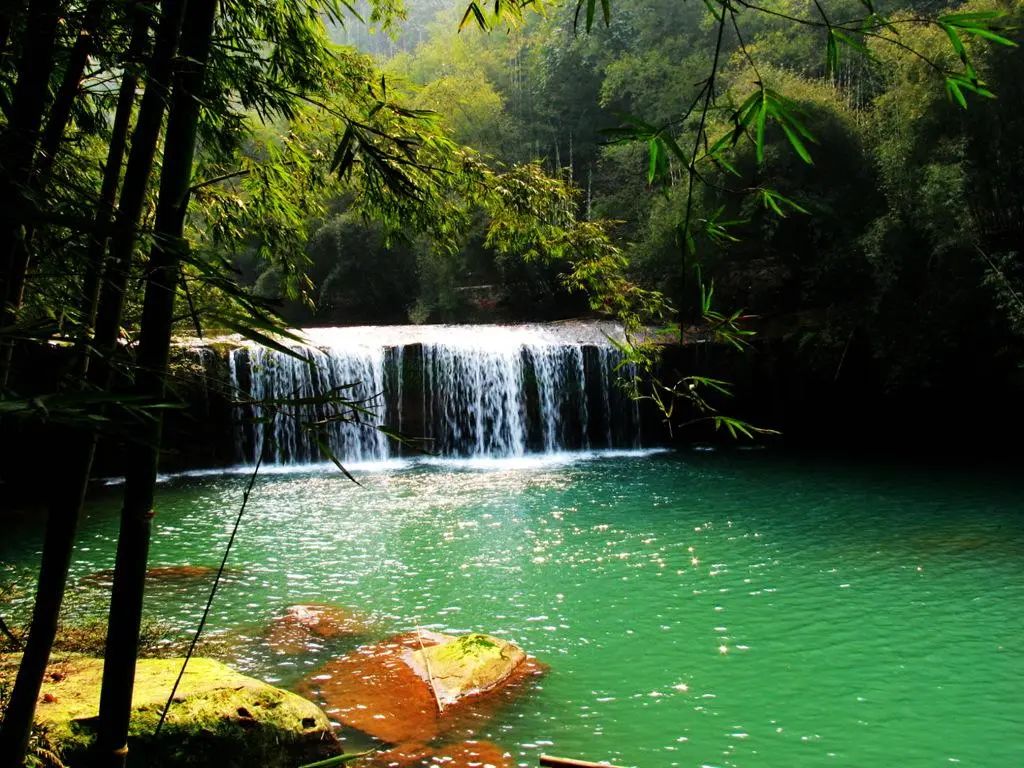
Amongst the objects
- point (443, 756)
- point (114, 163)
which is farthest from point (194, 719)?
point (114, 163)

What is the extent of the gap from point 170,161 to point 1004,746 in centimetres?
481

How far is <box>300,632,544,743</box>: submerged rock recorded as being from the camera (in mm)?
4102

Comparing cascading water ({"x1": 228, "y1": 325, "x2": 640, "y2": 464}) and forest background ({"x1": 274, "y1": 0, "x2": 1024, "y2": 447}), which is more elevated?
forest background ({"x1": 274, "y1": 0, "x2": 1024, "y2": 447})

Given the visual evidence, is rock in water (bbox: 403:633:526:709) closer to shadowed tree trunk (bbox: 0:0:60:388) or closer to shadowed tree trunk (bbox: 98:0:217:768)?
shadowed tree trunk (bbox: 98:0:217:768)

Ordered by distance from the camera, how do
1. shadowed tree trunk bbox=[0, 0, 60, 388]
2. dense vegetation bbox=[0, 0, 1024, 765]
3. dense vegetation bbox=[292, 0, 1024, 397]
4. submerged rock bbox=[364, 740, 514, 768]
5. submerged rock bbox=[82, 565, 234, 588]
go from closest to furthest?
shadowed tree trunk bbox=[0, 0, 60, 388]
dense vegetation bbox=[0, 0, 1024, 765]
submerged rock bbox=[364, 740, 514, 768]
submerged rock bbox=[82, 565, 234, 588]
dense vegetation bbox=[292, 0, 1024, 397]

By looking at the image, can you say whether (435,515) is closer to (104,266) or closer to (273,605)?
(273,605)

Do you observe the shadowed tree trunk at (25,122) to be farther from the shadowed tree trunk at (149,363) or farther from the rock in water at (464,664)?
the rock in water at (464,664)

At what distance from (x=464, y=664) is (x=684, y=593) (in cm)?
263

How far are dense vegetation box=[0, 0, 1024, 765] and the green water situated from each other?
2.24m

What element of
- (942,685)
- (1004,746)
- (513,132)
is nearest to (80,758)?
(1004,746)

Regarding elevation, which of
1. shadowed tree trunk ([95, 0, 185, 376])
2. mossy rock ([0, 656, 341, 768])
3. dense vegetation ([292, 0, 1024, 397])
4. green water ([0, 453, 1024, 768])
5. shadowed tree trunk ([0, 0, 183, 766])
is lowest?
green water ([0, 453, 1024, 768])

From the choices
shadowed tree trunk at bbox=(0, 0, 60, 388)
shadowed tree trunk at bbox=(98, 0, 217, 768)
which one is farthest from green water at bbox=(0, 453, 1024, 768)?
shadowed tree trunk at bbox=(0, 0, 60, 388)

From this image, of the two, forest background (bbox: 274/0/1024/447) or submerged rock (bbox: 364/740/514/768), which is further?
forest background (bbox: 274/0/1024/447)

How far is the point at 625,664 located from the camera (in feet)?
16.8
